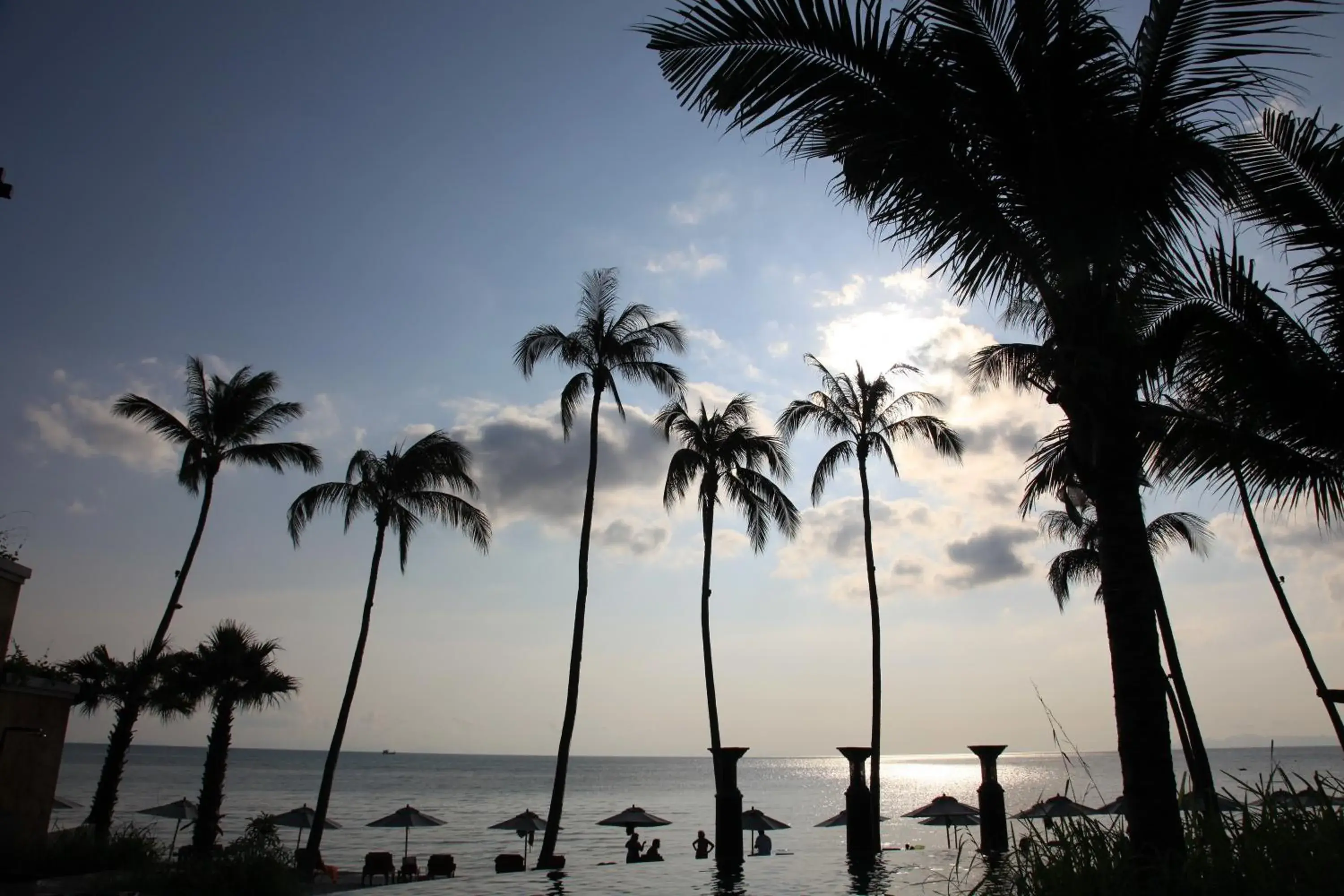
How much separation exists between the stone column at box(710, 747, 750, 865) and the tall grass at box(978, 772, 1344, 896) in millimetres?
10927

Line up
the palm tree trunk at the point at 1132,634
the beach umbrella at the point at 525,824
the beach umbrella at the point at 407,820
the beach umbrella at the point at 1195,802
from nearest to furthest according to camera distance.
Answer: the palm tree trunk at the point at 1132,634, the beach umbrella at the point at 1195,802, the beach umbrella at the point at 407,820, the beach umbrella at the point at 525,824

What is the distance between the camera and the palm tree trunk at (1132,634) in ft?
21.4

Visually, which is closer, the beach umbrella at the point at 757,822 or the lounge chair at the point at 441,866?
the lounge chair at the point at 441,866

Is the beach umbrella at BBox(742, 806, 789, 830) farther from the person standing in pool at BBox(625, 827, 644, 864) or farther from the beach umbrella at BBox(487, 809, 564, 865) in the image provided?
the beach umbrella at BBox(487, 809, 564, 865)

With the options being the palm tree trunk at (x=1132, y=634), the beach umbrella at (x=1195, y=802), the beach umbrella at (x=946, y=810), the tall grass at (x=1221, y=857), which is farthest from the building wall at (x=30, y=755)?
the beach umbrella at (x=946, y=810)

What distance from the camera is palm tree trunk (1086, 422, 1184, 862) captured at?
6.52 metres

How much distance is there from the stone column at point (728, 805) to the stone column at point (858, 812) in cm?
219

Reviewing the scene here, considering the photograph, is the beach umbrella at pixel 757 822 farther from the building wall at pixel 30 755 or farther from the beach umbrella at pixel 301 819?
the building wall at pixel 30 755

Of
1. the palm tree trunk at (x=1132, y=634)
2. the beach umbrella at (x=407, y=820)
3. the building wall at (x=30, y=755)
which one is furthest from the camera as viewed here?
the beach umbrella at (x=407, y=820)

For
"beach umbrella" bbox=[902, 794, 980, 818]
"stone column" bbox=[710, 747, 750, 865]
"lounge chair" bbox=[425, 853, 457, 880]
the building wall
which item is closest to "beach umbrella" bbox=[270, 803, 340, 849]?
"lounge chair" bbox=[425, 853, 457, 880]

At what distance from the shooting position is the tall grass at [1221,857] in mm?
5594

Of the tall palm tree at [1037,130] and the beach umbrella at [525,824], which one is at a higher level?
the tall palm tree at [1037,130]

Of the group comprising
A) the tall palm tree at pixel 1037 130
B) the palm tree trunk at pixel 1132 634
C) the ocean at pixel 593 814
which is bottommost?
the ocean at pixel 593 814

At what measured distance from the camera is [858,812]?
18.4 m
